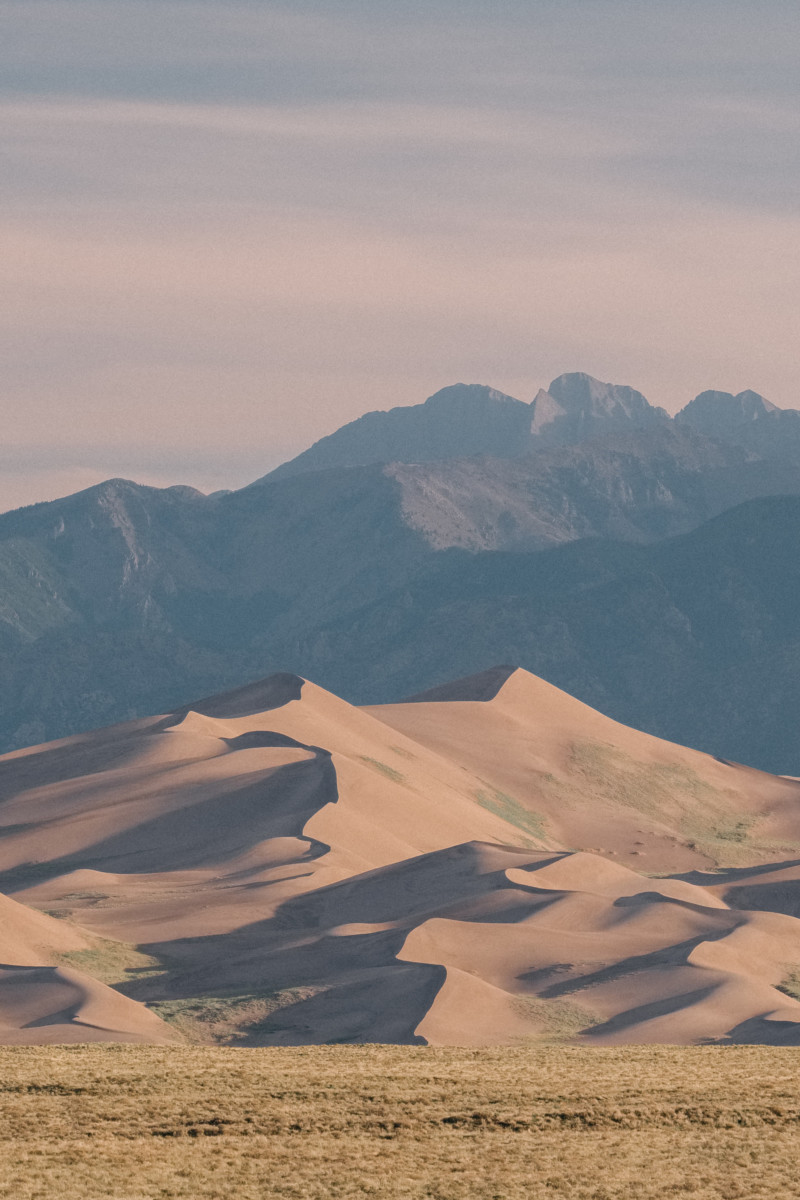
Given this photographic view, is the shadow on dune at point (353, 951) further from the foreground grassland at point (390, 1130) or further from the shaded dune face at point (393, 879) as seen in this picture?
the foreground grassland at point (390, 1130)

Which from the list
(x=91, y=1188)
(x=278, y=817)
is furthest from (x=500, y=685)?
(x=91, y=1188)

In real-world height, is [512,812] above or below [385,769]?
below

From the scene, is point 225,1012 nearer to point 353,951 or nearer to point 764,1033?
point 353,951

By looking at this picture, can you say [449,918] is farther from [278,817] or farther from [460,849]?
[278,817]

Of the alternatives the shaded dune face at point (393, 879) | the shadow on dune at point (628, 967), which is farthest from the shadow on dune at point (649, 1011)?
the shadow on dune at point (628, 967)

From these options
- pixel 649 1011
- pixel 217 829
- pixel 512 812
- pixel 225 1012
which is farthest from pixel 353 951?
pixel 512 812
